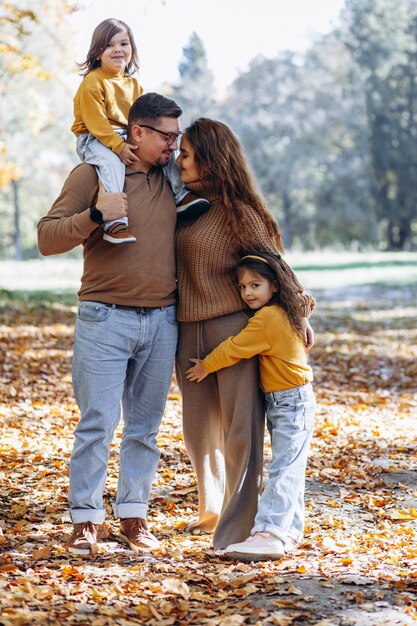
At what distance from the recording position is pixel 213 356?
4230 millimetres

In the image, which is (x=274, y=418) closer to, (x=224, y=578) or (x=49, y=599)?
(x=224, y=578)

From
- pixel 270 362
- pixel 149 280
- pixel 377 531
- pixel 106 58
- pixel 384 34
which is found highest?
pixel 384 34

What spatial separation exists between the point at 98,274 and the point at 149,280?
0.85 feet

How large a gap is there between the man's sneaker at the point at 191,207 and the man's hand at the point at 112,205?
42cm

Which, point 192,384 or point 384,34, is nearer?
point 192,384

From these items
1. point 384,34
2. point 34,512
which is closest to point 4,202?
point 384,34

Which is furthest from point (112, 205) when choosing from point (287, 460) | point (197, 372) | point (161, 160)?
point (287, 460)

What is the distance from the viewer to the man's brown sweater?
13.6 ft

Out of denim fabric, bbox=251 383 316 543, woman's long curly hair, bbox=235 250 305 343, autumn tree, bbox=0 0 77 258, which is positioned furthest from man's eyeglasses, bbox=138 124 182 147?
autumn tree, bbox=0 0 77 258

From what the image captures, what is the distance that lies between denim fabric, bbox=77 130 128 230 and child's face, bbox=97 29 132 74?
49cm

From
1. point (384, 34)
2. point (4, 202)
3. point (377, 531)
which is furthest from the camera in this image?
point (4, 202)

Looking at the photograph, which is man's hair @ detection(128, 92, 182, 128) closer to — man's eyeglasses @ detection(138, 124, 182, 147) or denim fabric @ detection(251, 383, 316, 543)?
man's eyeglasses @ detection(138, 124, 182, 147)

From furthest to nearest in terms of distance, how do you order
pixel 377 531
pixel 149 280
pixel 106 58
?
1. pixel 377 531
2. pixel 106 58
3. pixel 149 280

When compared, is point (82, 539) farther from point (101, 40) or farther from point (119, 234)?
point (101, 40)
